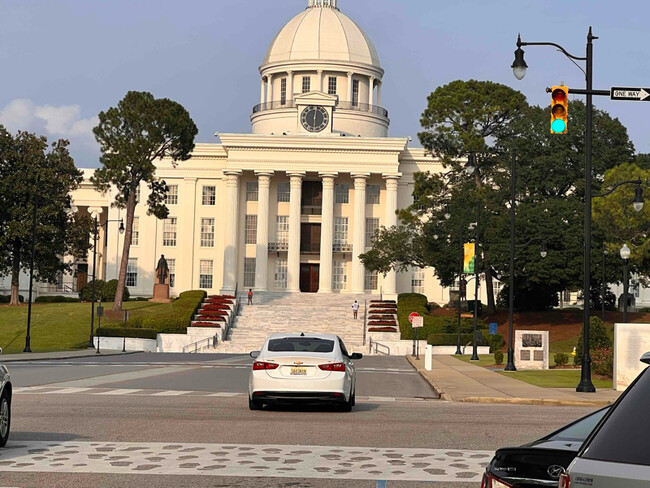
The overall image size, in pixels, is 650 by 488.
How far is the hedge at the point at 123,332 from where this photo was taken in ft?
210

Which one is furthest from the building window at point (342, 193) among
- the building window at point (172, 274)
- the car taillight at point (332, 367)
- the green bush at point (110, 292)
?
the car taillight at point (332, 367)

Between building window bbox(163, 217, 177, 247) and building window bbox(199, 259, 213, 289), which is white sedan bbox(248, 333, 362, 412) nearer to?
building window bbox(199, 259, 213, 289)

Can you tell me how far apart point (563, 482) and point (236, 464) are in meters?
8.00

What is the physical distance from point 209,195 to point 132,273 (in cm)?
1029

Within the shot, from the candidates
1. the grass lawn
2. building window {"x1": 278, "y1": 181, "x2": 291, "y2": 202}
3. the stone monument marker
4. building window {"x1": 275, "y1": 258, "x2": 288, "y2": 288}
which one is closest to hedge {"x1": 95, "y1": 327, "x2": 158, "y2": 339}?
the grass lawn

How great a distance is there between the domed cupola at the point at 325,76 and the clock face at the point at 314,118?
1.37 metres

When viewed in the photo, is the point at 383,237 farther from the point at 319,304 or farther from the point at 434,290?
the point at 434,290

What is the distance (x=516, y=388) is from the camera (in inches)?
1102

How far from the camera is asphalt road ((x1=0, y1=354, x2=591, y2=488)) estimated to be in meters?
10.7

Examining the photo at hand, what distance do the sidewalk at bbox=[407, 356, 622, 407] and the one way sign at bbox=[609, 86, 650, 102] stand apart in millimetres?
6797

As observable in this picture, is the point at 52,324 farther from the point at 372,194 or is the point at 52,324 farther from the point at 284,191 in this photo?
the point at 372,194

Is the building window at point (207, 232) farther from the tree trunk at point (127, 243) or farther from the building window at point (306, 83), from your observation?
the tree trunk at point (127, 243)

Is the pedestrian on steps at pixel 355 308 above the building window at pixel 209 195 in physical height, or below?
below

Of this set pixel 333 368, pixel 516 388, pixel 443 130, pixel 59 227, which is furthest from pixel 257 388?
pixel 59 227
